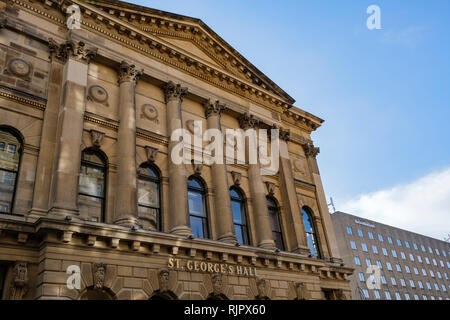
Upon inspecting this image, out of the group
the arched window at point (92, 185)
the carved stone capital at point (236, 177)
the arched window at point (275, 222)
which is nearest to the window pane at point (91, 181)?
the arched window at point (92, 185)

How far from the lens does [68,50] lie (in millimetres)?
17047

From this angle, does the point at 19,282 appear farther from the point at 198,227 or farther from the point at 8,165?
the point at 198,227

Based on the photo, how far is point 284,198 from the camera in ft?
74.0

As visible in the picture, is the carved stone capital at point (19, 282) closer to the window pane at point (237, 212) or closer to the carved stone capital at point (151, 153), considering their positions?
the carved stone capital at point (151, 153)

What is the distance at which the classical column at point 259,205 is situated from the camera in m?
19.5

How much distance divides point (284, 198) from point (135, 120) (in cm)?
977

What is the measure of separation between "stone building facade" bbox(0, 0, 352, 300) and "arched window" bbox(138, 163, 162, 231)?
5 centimetres

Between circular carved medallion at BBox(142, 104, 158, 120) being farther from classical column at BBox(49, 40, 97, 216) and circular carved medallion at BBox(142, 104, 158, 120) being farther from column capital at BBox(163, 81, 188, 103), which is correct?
classical column at BBox(49, 40, 97, 216)

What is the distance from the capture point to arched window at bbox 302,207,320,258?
23312 millimetres

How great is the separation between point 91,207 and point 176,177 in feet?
13.1

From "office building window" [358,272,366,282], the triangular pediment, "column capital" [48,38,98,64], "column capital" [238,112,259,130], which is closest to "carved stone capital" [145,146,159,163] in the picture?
"column capital" [48,38,98,64]
